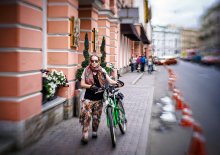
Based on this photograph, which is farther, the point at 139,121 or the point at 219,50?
the point at 139,121

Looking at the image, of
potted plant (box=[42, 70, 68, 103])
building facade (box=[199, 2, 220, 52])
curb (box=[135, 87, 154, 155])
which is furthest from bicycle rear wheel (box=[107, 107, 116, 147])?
building facade (box=[199, 2, 220, 52])

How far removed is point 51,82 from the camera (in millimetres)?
6730

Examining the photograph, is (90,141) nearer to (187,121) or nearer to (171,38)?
(187,121)

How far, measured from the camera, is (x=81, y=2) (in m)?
10.2

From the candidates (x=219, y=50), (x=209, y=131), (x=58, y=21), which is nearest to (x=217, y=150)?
(x=209, y=131)

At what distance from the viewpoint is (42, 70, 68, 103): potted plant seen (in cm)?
648

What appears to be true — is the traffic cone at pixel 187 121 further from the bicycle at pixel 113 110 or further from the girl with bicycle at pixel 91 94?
the girl with bicycle at pixel 91 94

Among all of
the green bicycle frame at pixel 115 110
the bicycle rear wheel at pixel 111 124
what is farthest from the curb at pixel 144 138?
the green bicycle frame at pixel 115 110

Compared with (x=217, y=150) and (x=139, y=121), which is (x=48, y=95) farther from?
(x=217, y=150)

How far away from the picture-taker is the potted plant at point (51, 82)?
6.48 metres

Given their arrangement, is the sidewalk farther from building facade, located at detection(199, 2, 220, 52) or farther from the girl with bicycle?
building facade, located at detection(199, 2, 220, 52)

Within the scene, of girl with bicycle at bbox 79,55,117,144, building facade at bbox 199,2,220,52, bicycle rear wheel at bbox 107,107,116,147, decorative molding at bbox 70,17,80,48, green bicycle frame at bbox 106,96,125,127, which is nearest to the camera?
building facade at bbox 199,2,220,52

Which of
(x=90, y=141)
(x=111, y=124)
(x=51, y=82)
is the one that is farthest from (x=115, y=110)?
(x=51, y=82)

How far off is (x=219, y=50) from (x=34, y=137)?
4812mm
